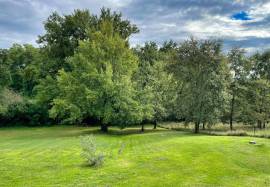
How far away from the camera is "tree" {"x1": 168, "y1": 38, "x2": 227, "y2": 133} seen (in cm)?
2888

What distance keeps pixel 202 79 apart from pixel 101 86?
10.4 meters

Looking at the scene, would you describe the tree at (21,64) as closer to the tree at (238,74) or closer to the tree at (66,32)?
the tree at (66,32)

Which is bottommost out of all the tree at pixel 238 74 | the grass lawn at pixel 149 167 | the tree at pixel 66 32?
Answer: the grass lawn at pixel 149 167

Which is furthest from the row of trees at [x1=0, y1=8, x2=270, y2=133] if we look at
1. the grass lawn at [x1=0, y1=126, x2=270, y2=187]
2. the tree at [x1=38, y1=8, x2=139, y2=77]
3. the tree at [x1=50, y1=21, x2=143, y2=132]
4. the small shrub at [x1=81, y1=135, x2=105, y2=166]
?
the small shrub at [x1=81, y1=135, x2=105, y2=166]

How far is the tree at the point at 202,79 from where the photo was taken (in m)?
28.9

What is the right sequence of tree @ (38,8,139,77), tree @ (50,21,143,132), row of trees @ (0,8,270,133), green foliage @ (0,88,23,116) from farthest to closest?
1. tree @ (38,8,139,77)
2. green foliage @ (0,88,23,116)
3. tree @ (50,21,143,132)
4. row of trees @ (0,8,270,133)

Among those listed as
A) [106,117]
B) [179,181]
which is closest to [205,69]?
[106,117]

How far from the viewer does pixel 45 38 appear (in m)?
44.0

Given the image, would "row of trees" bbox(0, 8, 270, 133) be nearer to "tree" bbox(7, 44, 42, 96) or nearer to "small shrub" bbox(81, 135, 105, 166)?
"tree" bbox(7, 44, 42, 96)

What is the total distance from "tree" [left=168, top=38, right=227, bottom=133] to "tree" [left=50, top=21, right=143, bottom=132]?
5.37m

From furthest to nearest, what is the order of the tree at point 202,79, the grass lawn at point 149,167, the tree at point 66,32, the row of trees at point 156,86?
the tree at point 66,32 < the row of trees at point 156,86 < the tree at point 202,79 < the grass lawn at point 149,167

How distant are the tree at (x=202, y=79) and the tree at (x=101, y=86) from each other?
5.37m

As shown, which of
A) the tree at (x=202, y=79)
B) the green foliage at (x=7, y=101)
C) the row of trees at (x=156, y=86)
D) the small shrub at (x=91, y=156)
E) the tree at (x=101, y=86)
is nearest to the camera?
the small shrub at (x=91, y=156)

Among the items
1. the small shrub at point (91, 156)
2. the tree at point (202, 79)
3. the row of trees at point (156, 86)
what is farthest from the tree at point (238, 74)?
the small shrub at point (91, 156)
